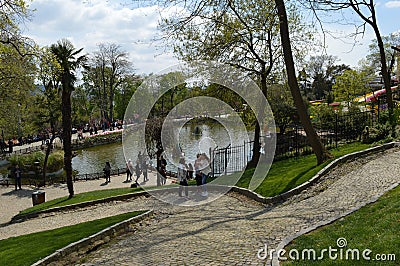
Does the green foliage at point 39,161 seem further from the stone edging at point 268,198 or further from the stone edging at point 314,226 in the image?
the stone edging at point 314,226

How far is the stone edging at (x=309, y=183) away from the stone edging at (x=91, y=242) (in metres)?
3.98

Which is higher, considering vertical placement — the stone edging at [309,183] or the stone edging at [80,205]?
the stone edging at [309,183]

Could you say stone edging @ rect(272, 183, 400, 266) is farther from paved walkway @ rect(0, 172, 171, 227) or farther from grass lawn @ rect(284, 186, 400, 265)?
paved walkway @ rect(0, 172, 171, 227)

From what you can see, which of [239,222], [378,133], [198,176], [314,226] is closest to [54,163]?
[198,176]

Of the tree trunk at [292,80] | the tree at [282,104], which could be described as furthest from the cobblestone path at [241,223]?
the tree at [282,104]

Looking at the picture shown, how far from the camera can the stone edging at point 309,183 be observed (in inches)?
477

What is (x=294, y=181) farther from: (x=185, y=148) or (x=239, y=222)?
(x=185, y=148)

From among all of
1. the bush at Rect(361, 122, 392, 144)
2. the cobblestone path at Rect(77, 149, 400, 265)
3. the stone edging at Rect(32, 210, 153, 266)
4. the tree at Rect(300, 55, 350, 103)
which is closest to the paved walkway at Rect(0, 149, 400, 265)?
the cobblestone path at Rect(77, 149, 400, 265)

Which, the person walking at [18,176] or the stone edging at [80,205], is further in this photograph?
the person walking at [18,176]

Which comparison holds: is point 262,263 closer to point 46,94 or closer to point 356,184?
point 356,184

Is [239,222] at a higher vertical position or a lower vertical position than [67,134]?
lower

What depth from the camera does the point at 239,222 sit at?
10.3 meters

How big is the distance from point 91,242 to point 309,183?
21.9ft

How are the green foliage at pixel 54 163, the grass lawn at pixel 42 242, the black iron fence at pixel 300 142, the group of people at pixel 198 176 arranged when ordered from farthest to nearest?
the green foliage at pixel 54 163 → the black iron fence at pixel 300 142 → the group of people at pixel 198 176 → the grass lawn at pixel 42 242
